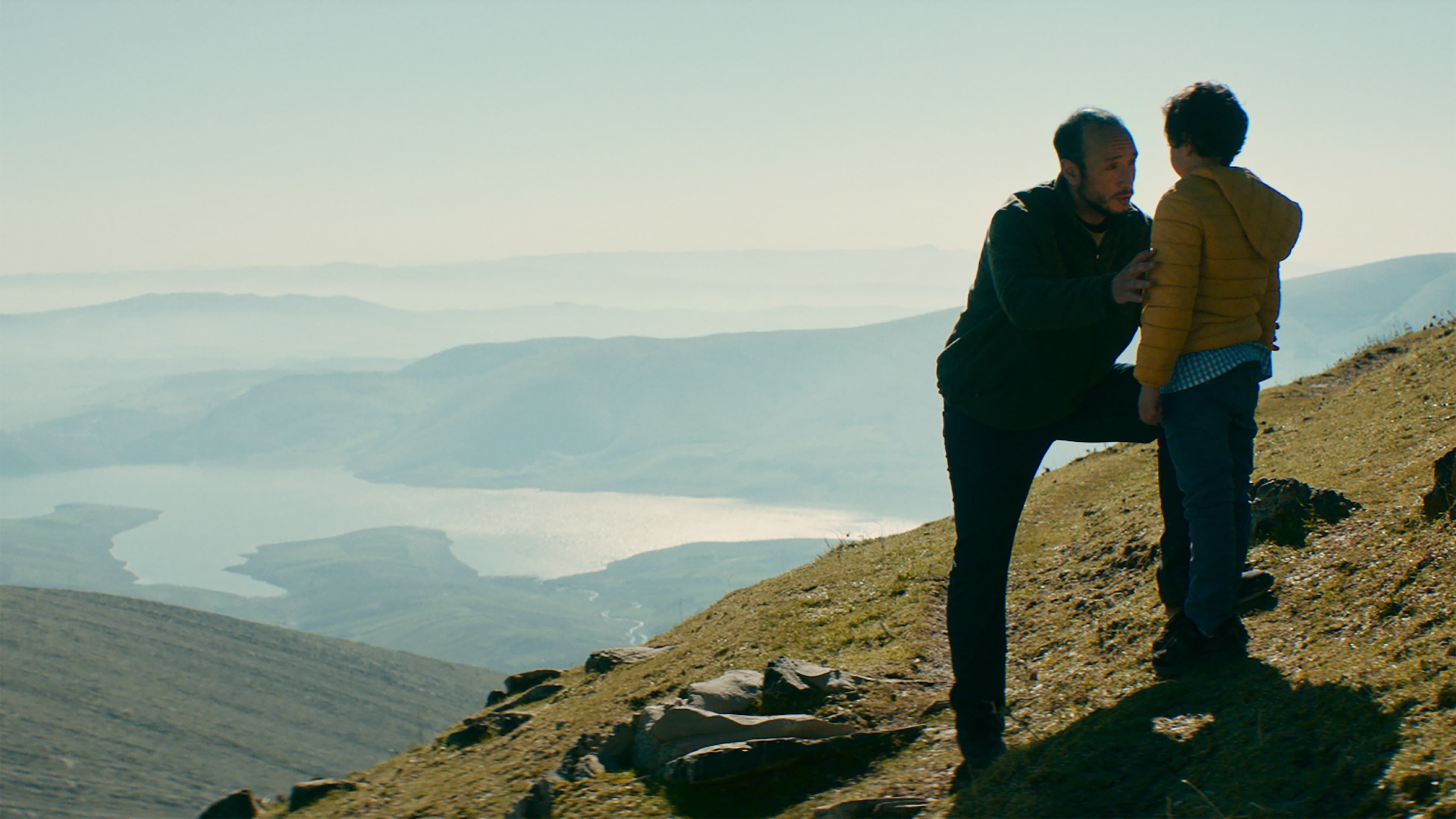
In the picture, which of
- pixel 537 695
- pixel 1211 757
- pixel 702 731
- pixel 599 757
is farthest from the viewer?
pixel 537 695

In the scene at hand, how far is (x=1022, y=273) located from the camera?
15.1ft

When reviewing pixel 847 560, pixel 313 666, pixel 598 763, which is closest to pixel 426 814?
pixel 598 763

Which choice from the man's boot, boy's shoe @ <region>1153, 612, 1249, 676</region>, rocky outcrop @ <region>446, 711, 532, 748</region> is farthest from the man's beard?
rocky outcrop @ <region>446, 711, 532, 748</region>

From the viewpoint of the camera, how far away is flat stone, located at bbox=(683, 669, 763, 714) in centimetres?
612

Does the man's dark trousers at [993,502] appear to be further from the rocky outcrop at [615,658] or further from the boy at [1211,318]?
the rocky outcrop at [615,658]

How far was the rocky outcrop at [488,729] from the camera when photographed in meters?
8.23

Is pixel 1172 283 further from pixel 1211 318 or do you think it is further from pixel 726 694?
pixel 726 694

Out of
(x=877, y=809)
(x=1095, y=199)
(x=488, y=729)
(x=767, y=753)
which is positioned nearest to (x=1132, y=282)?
(x=1095, y=199)

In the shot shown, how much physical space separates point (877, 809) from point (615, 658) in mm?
5373

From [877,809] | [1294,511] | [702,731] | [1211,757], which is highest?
[1294,511]

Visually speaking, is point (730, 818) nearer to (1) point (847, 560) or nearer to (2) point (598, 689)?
(2) point (598, 689)

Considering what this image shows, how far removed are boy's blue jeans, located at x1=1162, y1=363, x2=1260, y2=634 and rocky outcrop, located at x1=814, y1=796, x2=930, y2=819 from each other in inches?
62.1

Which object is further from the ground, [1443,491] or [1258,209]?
[1258,209]

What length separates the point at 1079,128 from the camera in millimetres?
4684
